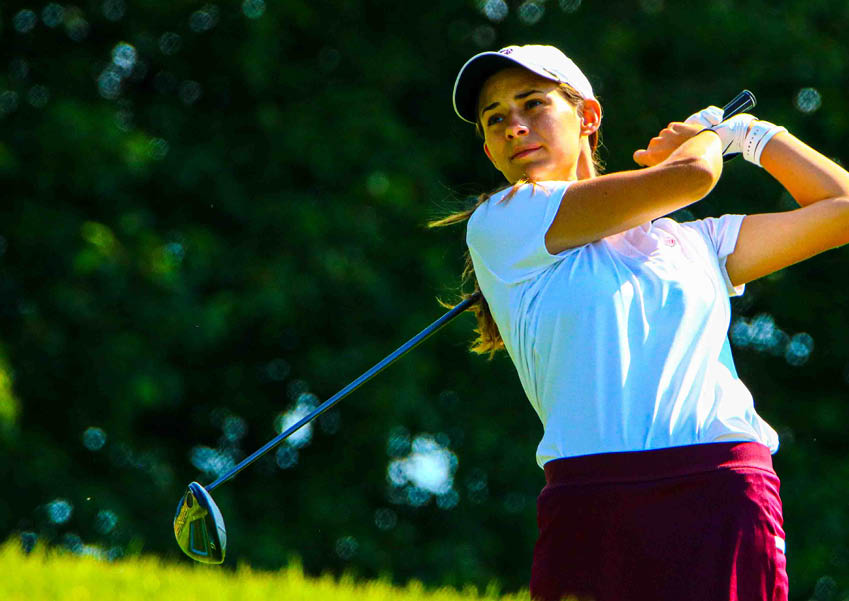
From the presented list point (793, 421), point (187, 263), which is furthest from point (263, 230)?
point (793, 421)

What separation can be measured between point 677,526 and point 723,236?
25.4 inches

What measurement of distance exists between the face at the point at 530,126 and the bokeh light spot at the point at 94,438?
6.21 metres

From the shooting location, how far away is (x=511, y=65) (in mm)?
2836

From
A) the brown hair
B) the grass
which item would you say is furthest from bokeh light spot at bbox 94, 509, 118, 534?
the brown hair

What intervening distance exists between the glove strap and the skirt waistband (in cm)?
72

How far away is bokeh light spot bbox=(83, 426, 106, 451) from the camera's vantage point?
8633mm

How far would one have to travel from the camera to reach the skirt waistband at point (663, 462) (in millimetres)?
2328

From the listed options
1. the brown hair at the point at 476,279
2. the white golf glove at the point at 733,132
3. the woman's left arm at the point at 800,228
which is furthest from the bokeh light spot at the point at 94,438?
the woman's left arm at the point at 800,228

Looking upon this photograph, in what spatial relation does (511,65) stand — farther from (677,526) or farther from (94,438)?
(94,438)

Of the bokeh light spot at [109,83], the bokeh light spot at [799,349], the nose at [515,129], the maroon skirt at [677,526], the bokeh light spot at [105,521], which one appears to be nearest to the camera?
the maroon skirt at [677,526]

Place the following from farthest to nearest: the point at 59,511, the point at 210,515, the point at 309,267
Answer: the point at 59,511 → the point at 309,267 → the point at 210,515

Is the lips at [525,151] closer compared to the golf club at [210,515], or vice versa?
the lips at [525,151]

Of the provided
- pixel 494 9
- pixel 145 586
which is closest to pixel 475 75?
pixel 145 586

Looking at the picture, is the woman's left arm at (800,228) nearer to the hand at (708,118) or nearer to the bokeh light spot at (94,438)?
the hand at (708,118)
